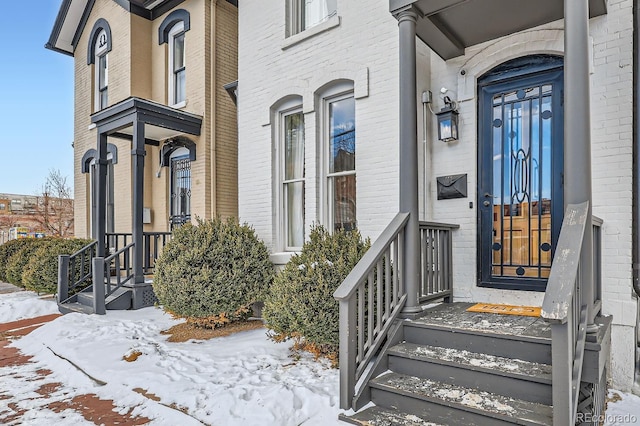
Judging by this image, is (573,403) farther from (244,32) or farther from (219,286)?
(244,32)

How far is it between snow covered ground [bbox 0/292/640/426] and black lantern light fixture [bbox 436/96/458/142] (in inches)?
105

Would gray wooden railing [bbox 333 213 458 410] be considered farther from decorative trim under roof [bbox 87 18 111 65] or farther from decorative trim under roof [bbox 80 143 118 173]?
decorative trim under roof [bbox 87 18 111 65]

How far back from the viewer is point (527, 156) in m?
4.09

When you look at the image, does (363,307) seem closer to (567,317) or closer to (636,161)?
(567,317)

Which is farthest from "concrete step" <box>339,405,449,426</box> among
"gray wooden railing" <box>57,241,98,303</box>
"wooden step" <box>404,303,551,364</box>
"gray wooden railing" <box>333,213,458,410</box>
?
"gray wooden railing" <box>57,241,98,303</box>

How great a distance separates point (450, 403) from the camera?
103 inches

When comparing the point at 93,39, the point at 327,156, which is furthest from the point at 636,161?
the point at 93,39

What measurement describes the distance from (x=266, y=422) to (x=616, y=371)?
2937mm

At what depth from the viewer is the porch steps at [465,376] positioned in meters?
2.52

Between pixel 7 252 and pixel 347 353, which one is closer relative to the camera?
pixel 347 353

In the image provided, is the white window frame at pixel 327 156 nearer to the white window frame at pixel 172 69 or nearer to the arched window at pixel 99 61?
the white window frame at pixel 172 69

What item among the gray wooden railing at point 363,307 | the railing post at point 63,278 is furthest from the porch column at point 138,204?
the gray wooden railing at point 363,307

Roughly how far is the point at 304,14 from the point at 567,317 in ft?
17.8

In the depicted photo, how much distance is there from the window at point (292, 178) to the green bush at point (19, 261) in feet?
19.7
